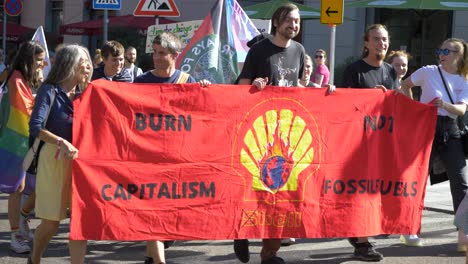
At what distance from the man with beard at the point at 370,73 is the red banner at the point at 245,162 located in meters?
0.40

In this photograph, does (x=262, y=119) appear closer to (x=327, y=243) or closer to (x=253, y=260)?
(x=253, y=260)

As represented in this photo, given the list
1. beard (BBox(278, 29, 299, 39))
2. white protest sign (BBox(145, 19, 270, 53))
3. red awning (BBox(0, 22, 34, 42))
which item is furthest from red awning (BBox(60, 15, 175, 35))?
beard (BBox(278, 29, 299, 39))

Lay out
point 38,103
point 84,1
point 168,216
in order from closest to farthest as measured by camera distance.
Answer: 1. point 38,103
2. point 168,216
3. point 84,1

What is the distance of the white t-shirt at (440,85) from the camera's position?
765 cm

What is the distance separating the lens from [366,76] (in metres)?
7.32

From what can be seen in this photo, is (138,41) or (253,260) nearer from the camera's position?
(253,260)

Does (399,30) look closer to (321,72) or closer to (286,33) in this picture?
(321,72)

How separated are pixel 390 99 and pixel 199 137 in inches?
63.9

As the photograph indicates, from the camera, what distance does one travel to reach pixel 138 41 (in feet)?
82.0

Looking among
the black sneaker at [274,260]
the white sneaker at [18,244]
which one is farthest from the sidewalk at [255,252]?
the black sneaker at [274,260]

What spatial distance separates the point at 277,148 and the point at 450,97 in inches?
76.2

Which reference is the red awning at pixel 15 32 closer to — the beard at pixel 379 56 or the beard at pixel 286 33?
the beard at pixel 379 56

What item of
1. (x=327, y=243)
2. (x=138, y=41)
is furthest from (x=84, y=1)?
(x=327, y=243)

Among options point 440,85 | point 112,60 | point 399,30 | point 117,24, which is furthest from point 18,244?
point 399,30
